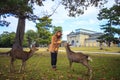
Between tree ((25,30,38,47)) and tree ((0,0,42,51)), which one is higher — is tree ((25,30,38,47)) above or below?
below

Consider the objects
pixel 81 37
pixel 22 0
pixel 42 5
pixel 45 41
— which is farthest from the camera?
pixel 81 37

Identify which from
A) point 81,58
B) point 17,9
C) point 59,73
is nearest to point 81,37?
point 17,9

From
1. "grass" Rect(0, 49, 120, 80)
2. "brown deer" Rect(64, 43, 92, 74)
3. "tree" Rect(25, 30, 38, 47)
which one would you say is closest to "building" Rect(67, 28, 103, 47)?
"tree" Rect(25, 30, 38, 47)

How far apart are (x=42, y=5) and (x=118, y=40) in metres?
31.0

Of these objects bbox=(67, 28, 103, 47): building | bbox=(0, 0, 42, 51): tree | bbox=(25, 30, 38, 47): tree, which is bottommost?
bbox=(67, 28, 103, 47): building

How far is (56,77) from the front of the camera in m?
11.3

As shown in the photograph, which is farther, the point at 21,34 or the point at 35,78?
the point at 21,34

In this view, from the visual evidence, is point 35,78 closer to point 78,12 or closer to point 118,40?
point 78,12

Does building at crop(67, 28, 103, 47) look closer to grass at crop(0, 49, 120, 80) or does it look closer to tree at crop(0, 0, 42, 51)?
tree at crop(0, 0, 42, 51)

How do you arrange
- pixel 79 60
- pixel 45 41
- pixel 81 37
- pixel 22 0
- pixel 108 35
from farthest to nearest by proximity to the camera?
pixel 81 37 < pixel 45 41 < pixel 108 35 < pixel 22 0 < pixel 79 60

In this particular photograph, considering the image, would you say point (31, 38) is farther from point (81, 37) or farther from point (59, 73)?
point (81, 37)

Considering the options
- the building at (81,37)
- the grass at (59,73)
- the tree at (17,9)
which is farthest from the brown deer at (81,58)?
the building at (81,37)

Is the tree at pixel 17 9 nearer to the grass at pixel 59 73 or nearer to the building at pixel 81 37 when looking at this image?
the grass at pixel 59 73

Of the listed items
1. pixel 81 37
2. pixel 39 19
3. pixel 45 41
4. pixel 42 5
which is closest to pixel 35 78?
pixel 39 19
